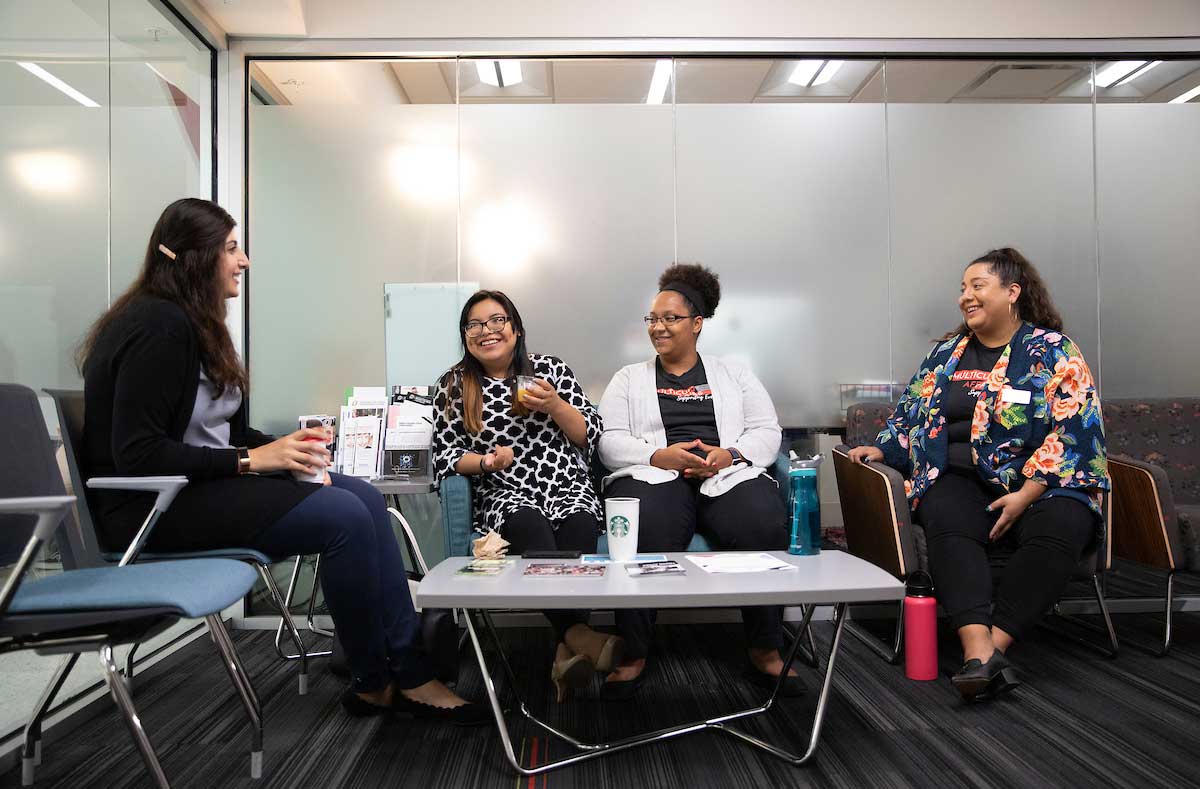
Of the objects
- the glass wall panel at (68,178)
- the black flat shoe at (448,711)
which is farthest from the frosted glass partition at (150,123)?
the black flat shoe at (448,711)

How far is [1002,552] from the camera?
2654 millimetres

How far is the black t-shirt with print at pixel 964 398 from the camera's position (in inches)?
109

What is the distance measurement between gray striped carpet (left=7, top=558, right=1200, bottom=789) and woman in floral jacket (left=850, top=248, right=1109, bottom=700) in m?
0.23

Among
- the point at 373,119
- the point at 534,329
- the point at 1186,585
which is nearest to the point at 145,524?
the point at 534,329

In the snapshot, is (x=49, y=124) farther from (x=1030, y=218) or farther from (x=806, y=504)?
(x=1030, y=218)

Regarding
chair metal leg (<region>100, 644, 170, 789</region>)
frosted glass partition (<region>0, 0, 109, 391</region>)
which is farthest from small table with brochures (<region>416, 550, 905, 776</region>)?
frosted glass partition (<region>0, 0, 109, 391</region>)

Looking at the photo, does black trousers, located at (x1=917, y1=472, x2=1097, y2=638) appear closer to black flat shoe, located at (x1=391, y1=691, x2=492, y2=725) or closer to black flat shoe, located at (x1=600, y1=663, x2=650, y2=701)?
black flat shoe, located at (x1=600, y1=663, x2=650, y2=701)

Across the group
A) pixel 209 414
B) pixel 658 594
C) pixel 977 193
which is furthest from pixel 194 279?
pixel 977 193

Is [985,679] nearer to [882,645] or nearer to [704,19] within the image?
[882,645]

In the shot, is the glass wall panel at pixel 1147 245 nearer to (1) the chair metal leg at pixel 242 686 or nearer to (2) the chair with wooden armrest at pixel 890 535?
(2) the chair with wooden armrest at pixel 890 535

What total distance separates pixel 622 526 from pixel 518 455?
85cm

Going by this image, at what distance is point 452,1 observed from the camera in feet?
11.2

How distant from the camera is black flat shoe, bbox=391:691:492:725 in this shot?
211 cm

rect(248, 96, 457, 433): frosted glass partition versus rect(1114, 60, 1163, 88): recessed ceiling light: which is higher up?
rect(1114, 60, 1163, 88): recessed ceiling light
